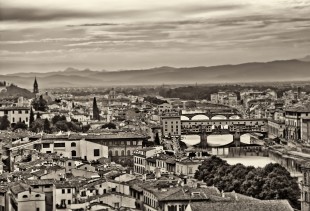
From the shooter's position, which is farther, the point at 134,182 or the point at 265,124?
the point at 265,124

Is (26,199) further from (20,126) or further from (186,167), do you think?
(20,126)

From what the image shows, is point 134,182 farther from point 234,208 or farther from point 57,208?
point 234,208

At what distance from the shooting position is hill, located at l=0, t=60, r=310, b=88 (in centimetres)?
11269

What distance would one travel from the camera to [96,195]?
12.6m

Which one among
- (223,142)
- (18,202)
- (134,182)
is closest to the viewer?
(18,202)

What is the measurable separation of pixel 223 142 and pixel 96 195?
24.2 meters

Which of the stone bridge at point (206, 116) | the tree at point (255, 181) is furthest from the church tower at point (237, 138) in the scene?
the tree at point (255, 181)

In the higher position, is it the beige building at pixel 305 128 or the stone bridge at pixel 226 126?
the beige building at pixel 305 128

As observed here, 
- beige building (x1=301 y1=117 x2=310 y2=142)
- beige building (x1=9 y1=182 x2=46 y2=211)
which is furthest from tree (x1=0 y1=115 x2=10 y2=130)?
beige building (x1=9 y1=182 x2=46 y2=211)

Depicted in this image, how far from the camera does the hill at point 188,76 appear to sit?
11269 centimetres

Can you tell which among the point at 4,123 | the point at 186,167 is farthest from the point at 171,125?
the point at 186,167

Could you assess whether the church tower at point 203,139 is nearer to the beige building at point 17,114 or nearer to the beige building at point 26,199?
the beige building at point 17,114

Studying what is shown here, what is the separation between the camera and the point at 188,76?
12494cm

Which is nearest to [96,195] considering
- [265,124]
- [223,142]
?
[223,142]
